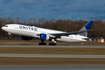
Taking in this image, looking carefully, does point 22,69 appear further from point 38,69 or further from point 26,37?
point 26,37

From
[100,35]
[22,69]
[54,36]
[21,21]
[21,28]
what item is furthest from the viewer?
[21,21]

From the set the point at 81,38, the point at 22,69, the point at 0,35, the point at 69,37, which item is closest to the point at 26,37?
the point at 69,37

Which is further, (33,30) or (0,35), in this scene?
(0,35)

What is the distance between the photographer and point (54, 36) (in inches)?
1833

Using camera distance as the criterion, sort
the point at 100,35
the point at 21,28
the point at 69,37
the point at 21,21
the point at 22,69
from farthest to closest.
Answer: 1. the point at 21,21
2. the point at 100,35
3. the point at 69,37
4. the point at 21,28
5. the point at 22,69

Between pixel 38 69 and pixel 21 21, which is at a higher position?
pixel 21 21

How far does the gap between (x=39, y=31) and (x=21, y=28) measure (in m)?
4.78

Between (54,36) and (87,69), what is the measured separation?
114ft

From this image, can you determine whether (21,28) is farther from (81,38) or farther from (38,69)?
(38,69)

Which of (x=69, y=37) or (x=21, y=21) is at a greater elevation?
(x=21, y=21)

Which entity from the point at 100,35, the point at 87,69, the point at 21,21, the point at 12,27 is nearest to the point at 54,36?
the point at 12,27

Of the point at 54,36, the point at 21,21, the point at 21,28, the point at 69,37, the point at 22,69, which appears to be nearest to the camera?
the point at 22,69

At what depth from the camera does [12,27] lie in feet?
143

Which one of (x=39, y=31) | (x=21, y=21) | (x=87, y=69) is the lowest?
(x=87, y=69)
